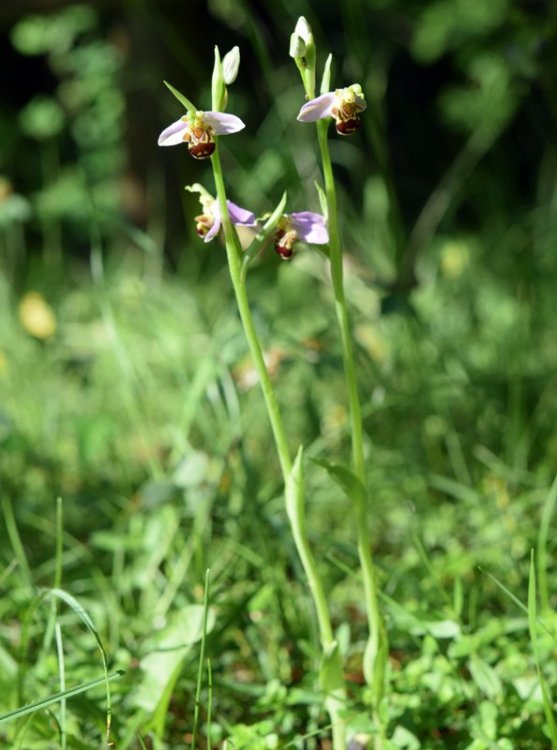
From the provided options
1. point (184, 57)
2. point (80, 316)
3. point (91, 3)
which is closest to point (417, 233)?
point (184, 57)

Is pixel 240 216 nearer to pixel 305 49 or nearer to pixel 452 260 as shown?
pixel 305 49

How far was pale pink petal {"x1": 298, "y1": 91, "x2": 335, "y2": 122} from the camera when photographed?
763 millimetres

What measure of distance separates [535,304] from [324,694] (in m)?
1.18

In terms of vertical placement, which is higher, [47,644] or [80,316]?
[47,644]

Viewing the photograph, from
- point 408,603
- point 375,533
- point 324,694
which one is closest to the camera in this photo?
point 324,694

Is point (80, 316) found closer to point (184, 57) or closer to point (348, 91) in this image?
point (184, 57)

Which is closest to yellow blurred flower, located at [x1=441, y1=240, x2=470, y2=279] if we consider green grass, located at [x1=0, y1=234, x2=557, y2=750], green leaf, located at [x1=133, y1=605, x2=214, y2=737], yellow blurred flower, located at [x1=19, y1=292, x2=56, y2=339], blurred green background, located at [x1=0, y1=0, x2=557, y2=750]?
blurred green background, located at [x1=0, y1=0, x2=557, y2=750]

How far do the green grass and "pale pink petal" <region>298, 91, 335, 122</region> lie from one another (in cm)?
41

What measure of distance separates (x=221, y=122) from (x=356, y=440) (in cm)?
30

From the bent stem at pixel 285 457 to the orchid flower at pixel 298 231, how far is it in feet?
0.12

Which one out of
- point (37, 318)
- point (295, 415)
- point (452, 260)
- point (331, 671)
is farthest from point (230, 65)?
point (452, 260)

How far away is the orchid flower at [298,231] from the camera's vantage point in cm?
80

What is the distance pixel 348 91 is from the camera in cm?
76

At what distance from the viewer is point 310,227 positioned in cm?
80
